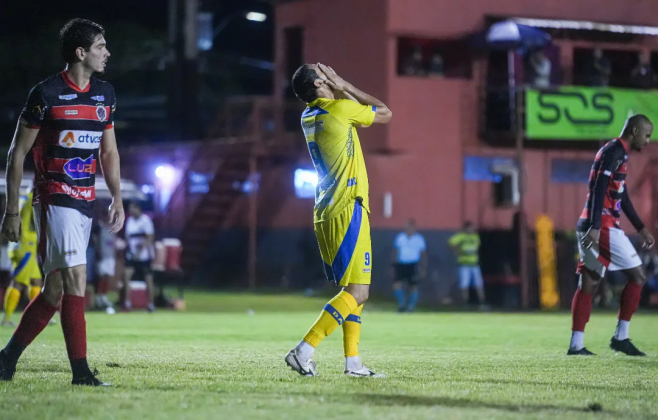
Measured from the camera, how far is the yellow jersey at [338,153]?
324 inches

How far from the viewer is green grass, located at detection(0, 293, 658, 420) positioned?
637 centimetres

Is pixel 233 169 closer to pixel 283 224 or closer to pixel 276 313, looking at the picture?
pixel 283 224

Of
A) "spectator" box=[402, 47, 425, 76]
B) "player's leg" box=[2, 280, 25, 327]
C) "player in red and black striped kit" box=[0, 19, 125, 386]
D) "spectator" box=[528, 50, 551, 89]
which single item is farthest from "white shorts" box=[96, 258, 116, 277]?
"player in red and black striped kit" box=[0, 19, 125, 386]

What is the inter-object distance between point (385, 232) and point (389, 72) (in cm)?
446

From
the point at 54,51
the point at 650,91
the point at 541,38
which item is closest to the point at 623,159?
the point at 541,38

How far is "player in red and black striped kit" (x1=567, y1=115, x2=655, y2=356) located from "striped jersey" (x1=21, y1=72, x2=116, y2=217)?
5481mm

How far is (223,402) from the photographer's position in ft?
21.7

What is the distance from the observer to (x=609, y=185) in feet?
36.5

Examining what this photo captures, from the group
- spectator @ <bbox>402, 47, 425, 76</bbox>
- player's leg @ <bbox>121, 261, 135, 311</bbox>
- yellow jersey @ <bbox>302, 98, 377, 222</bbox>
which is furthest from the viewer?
spectator @ <bbox>402, 47, 425, 76</bbox>

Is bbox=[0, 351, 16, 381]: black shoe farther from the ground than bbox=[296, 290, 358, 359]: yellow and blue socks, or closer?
closer

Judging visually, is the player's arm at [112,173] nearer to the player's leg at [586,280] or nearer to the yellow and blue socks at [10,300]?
the player's leg at [586,280]

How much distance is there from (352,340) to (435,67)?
22.7 m

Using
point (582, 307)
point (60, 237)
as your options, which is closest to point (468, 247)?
point (582, 307)

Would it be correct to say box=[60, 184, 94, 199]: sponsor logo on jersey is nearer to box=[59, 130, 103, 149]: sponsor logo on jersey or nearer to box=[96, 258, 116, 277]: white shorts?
box=[59, 130, 103, 149]: sponsor logo on jersey
